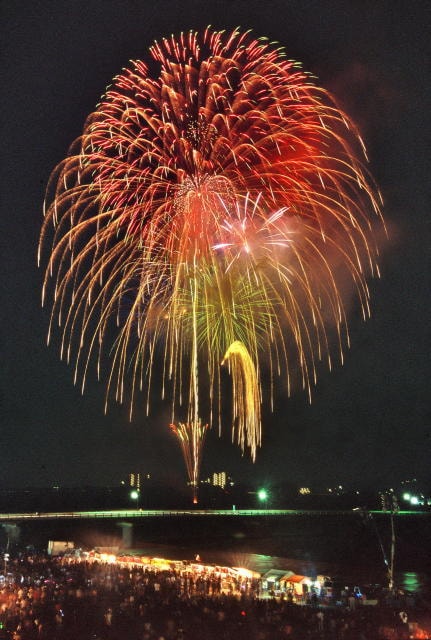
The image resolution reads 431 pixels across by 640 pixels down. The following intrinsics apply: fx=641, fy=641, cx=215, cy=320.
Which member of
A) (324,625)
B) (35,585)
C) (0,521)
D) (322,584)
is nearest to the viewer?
(324,625)

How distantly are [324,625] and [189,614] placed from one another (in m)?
3.87

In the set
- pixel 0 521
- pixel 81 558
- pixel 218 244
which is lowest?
pixel 81 558

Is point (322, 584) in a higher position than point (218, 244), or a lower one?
lower

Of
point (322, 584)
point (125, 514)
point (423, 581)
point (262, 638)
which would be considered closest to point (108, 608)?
point (262, 638)

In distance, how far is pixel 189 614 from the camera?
18125 mm

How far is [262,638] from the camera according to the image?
15.6 metres

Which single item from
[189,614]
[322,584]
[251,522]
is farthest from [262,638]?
[251,522]

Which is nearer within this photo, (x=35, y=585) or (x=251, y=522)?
(x=35, y=585)

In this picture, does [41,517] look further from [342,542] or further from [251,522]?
[342,542]

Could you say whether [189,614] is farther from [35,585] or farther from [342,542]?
[342,542]

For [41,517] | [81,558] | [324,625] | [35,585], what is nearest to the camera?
[324,625]

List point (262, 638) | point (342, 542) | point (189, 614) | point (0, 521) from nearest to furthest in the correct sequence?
point (262, 638) → point (189, 614) → point (0, 521) → point (342, 542)

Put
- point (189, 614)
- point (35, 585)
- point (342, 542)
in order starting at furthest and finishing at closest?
point (342, 542), point (35, 585), point (189, 614)

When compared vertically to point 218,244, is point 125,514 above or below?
below
